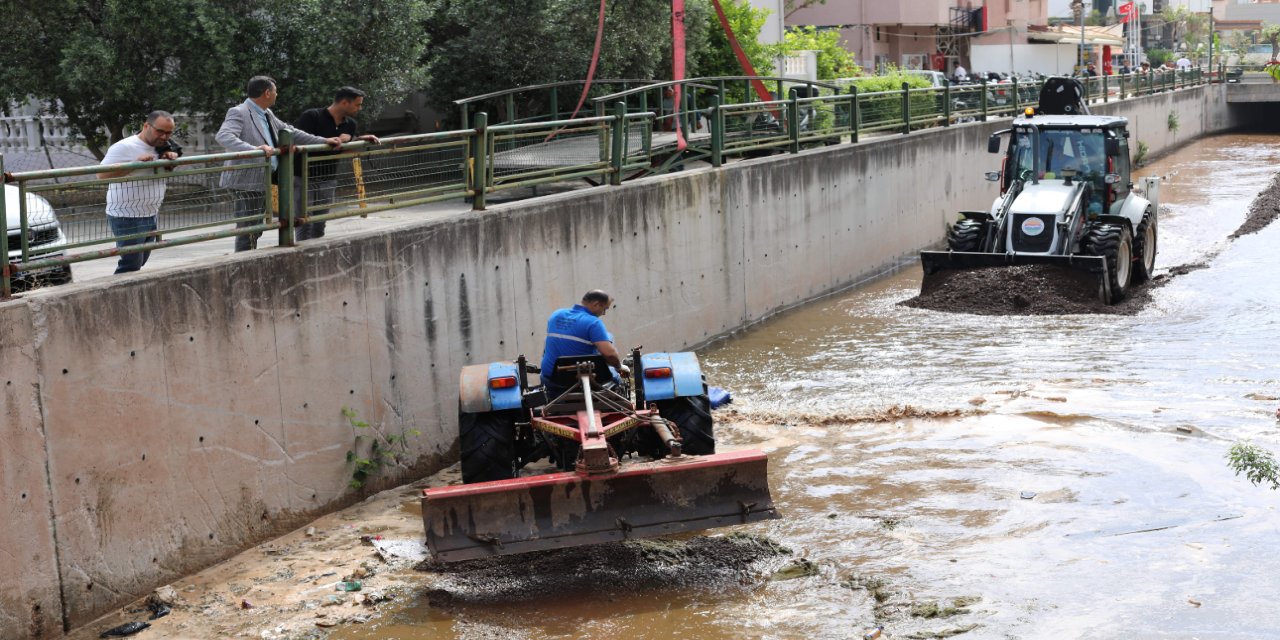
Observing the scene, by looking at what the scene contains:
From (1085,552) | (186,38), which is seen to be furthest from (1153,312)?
(186,38)

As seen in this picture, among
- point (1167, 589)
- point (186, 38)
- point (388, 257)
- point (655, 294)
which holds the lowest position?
point (1167, 589)

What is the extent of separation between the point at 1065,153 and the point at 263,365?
12.2 m

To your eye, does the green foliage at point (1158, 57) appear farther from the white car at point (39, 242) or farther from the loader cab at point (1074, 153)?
the white car at point (39, 242)

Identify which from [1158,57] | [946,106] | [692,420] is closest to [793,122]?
[946,106]

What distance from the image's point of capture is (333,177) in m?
9.91

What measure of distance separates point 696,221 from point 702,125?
5.35 metres

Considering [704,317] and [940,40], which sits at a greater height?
[940,40]

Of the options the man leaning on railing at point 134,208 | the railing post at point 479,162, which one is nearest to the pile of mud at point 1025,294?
the railing post at point 479,162

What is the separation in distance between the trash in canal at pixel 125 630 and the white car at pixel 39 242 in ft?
6.31

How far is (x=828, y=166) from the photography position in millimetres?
18750

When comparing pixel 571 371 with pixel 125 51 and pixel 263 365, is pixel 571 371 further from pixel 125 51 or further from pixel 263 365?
pixel 125 51

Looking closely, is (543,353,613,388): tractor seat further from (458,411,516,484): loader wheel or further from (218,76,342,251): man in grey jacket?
(218,76,342,251): man in grey jacket

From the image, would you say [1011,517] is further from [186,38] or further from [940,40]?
[940,40]

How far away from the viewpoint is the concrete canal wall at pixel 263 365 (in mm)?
7141
